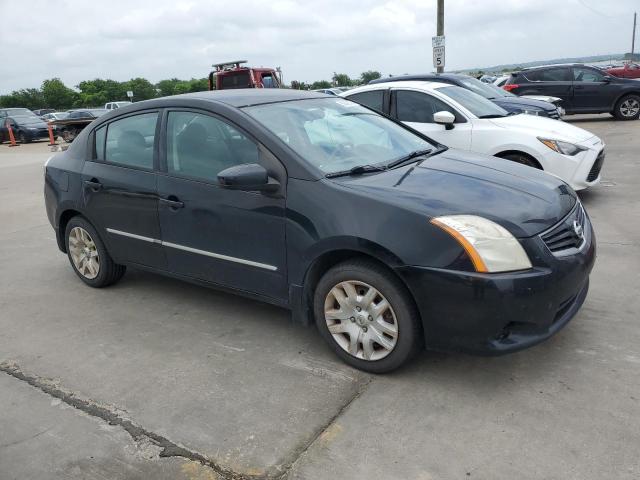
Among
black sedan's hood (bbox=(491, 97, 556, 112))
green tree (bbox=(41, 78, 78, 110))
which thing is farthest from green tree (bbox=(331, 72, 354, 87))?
black sedan's hood (bbox=(491, 97, 556, 112))

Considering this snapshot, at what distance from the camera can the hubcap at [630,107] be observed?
50.5 ft

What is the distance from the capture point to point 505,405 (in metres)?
2.86

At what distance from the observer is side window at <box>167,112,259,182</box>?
11.9 feet

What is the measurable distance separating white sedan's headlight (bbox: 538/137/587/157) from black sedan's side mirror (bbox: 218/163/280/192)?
14.4 feet

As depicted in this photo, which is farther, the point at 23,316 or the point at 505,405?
the point at 23,316

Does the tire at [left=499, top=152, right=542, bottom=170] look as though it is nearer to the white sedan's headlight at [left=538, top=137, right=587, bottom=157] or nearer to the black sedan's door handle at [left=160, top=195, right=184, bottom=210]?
the white sedan's headlight at [left=538, top=137, right=587, bottom=157]

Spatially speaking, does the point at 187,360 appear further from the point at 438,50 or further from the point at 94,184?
the point at 438,50

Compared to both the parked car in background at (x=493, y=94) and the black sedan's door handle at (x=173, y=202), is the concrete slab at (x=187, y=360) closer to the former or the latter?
the black sedan's door handle at (x=173, y=202)

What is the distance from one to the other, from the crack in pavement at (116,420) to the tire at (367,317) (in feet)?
3.32

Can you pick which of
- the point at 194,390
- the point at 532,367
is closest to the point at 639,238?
the point at 532,367

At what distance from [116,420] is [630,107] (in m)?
16.3

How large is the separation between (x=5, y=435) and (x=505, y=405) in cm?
252

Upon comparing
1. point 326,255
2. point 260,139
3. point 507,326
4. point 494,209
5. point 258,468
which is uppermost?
point 260,139

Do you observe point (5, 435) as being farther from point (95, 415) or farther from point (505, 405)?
point (505, 405)
